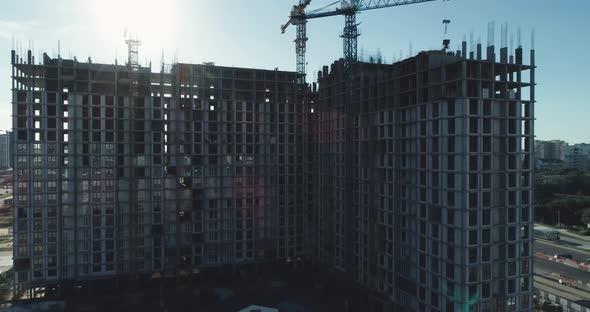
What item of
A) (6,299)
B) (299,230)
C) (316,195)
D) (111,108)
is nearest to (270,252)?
(299,230)

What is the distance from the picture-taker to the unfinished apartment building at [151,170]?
203 feet

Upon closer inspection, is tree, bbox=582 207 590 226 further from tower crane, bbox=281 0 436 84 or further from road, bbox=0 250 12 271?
road, bbox=0 250 12 271

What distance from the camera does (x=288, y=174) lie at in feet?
248

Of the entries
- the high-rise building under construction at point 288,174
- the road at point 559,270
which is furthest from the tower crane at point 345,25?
the road at point 559,270

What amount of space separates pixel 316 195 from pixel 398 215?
24892mm

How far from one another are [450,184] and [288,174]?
124ft

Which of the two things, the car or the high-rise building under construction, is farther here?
the car

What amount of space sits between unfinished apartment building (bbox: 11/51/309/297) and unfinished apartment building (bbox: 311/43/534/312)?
23522mm

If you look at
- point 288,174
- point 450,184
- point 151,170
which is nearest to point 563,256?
point 450,184

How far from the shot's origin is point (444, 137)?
43.2 meters

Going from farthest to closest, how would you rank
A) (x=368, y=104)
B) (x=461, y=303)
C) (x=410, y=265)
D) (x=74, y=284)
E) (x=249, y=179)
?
(x=249, y=179), (x=74, y=284), (x=368, y=104), (x=410, y=265), (x=461, y=303)

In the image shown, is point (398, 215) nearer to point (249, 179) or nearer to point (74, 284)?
point (249, 179)

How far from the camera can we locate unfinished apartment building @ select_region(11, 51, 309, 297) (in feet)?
203

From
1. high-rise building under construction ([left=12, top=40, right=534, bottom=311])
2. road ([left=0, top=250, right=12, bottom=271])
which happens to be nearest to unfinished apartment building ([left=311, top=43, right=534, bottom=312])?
high-rise building under construction ([left=12, top=40, right=534, bottom=311])
